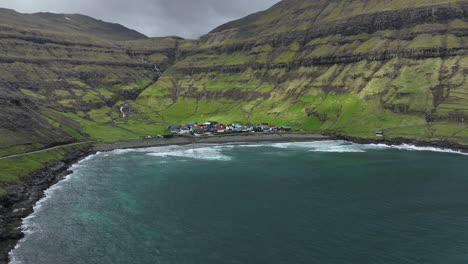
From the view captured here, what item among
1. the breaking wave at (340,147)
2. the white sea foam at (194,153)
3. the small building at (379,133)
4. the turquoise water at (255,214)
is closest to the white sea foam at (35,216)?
the turquoise water at (255,214)

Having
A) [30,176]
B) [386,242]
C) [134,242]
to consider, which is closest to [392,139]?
[386,242]

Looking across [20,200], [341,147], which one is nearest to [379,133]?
[341,147]

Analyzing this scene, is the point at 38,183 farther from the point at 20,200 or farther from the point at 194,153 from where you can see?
the point at 194,153

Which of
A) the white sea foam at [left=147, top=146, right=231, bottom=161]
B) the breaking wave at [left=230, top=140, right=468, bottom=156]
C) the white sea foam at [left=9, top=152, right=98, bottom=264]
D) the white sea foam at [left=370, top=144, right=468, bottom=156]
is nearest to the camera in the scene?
the white sea foam at [left=9, top=152, right=98, bottom=264]

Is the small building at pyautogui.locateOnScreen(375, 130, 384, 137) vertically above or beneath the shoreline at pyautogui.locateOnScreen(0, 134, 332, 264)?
above

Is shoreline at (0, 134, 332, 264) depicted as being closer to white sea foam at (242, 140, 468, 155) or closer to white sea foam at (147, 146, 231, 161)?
white sea foam at (242, 140, 468, 155)

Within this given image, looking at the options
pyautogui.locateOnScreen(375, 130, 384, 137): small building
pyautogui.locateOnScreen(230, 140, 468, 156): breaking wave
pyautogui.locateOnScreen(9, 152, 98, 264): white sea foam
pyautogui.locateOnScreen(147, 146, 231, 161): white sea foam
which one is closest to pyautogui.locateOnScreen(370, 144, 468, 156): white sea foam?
pyautogui.locateOnScreen(230, 140, 468, 156): breaking wave

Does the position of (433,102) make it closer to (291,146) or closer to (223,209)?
(291,146)

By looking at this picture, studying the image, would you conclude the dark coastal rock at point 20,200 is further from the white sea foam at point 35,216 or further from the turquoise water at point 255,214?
the turquoise water at point 255,214
